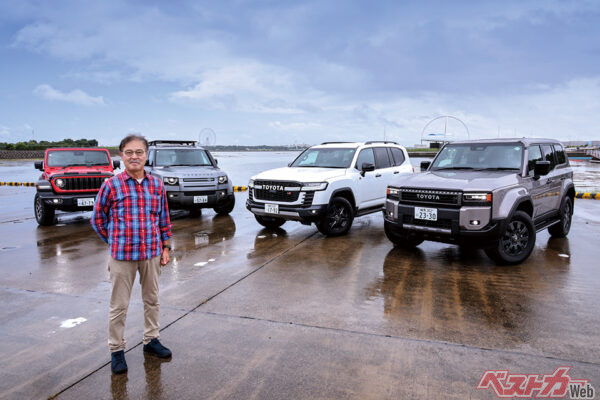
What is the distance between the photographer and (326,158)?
9109mm

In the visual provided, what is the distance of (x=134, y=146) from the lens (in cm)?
317

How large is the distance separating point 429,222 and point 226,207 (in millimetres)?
6089

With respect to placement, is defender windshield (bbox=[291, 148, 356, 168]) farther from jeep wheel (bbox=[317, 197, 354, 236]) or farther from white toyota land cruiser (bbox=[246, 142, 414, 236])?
jeep wheel (bbox=[317, 197, 354, 236])

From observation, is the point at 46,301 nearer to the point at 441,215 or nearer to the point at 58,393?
the point at 58,393

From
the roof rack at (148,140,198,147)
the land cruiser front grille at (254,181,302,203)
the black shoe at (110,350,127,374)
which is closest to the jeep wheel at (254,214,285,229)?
the land cruiser front grille at (254,181,302,203)

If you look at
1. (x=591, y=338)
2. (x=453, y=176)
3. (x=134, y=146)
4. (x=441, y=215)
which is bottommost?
(x=591, y=338)

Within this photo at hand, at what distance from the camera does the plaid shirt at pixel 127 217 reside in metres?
3.13

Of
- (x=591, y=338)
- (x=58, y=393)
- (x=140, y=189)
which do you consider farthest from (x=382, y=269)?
(x=58, y=393)

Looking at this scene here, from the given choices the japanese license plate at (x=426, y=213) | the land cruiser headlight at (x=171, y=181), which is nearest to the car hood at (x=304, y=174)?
the japanese license plate at (x=426, y=213)

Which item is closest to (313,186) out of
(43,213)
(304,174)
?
(304,174)

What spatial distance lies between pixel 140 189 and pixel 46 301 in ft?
8.20

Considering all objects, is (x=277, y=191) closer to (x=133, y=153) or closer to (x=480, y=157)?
(x=480, y=157)

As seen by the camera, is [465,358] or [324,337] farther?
[324,337]

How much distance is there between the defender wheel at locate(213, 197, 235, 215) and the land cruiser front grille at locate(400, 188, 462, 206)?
5433mm
